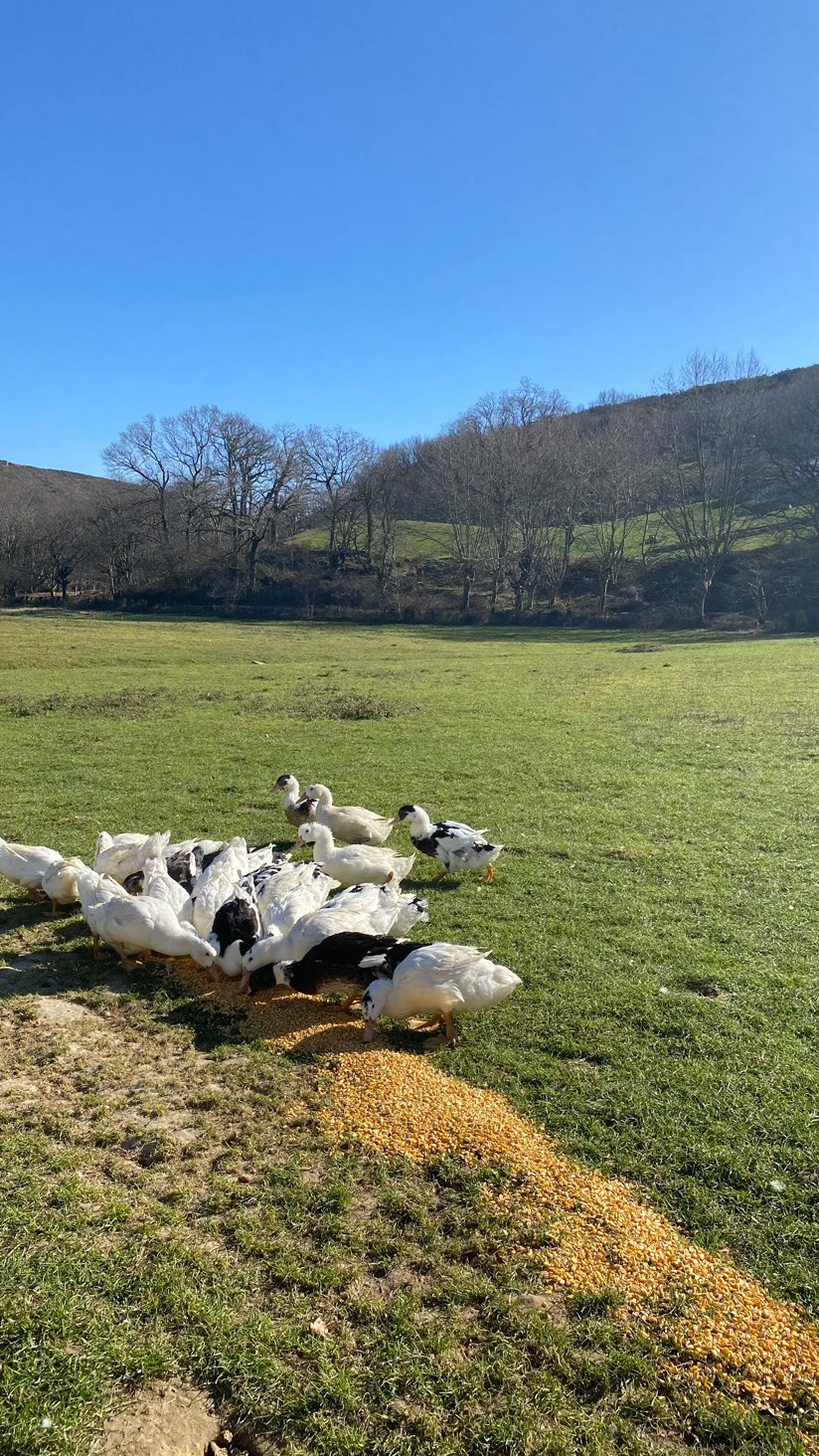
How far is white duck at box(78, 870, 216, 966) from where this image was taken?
633 cm

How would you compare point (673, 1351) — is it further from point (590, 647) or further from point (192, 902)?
point (590, 647)

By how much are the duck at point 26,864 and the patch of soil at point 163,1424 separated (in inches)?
222

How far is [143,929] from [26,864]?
2215mm

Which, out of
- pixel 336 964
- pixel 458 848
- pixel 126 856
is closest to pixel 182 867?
pixel 126 856

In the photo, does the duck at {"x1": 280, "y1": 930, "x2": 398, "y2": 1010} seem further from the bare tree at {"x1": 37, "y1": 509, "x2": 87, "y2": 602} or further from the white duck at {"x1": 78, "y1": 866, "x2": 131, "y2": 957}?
the bare tree at {"x1": 37, "y1": 509, "x2": 87, "y2": 602}

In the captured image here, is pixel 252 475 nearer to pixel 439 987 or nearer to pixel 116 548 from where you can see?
pixel 116 548

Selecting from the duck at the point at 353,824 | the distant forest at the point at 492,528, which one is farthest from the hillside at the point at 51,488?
the duck at the point at 353,824

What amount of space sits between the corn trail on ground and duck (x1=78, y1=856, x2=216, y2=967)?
1.16 meters

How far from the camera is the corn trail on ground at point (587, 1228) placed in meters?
3.09

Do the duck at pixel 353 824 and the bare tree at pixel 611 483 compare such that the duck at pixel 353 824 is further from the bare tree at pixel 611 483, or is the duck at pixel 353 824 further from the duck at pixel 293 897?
the bare tree at pixel 611 483

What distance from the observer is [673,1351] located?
3.12m

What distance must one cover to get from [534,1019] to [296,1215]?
245 centimetres

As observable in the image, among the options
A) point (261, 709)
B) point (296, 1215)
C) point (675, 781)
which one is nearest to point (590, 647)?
point (261, 709)

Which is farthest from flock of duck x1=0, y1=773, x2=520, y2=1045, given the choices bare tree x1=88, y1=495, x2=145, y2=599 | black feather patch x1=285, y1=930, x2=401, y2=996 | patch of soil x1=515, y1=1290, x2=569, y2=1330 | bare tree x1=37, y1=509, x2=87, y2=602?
bare tree x1=88, y1=495, x2=145, y2=599
